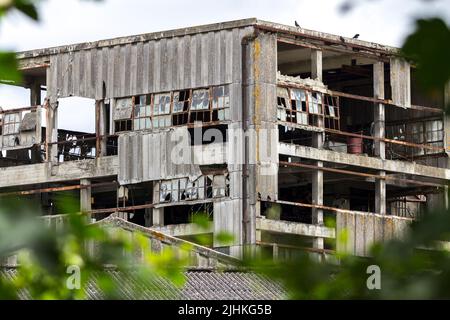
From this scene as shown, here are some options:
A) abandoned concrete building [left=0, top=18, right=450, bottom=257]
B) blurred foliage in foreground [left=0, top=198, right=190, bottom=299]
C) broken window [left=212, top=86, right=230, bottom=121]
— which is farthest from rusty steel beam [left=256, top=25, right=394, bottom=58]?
blurred foliage in foreground [left=0, top=198, right=190, bottom=299]

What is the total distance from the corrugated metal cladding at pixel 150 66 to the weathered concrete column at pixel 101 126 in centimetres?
43

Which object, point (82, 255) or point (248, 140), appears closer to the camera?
point (82, 255)

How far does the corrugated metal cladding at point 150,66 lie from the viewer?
48.2m

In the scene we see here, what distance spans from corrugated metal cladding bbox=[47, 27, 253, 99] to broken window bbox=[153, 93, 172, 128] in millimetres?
271

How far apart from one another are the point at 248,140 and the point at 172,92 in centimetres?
309

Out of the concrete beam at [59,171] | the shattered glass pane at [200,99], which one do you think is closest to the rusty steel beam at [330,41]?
the shattered glass pane at [200,99]

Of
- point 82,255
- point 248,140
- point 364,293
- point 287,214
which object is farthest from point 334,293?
point 287,214

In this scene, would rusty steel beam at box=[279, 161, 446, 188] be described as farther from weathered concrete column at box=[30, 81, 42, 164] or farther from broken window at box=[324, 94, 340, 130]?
weathered concrete column at box=[30, 81, 42, 164]

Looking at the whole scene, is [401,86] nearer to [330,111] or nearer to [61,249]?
[330,111]

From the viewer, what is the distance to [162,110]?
48.8 metres

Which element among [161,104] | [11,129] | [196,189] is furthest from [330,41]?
[11,129]

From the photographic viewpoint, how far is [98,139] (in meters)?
50.9
